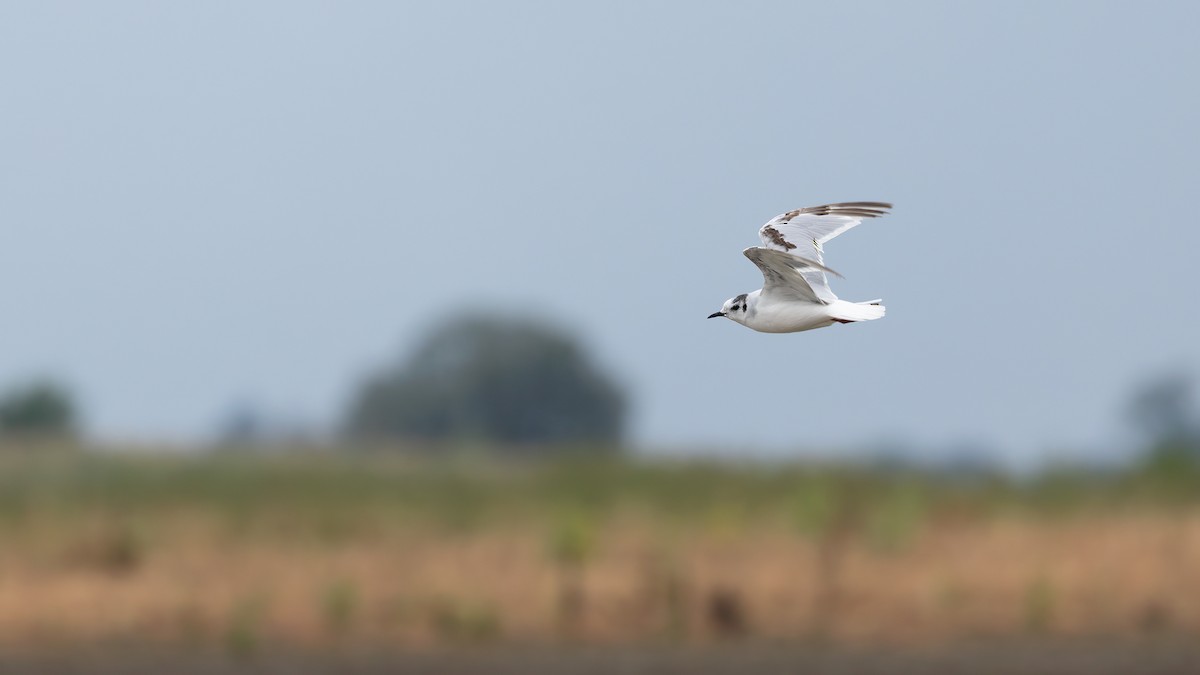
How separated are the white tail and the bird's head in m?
0.23

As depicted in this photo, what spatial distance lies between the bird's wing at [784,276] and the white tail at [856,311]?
0.11 meters

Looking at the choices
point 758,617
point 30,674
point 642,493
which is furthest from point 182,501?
point 758,617

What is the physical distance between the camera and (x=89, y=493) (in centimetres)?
1855

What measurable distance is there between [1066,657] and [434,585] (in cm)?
629

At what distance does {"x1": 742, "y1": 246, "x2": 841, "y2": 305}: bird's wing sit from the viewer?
4.12 m

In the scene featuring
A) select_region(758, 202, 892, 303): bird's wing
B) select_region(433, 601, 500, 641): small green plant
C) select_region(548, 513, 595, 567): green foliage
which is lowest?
select_region(433, 601, 500, 641): small green plant

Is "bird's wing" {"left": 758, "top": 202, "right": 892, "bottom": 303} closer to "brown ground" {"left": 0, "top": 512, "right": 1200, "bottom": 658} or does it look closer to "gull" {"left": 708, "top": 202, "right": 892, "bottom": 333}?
"gull" {"left": 708, "top": 202, "right": 892, "bottom": 333}

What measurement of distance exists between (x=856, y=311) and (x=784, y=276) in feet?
Answer: 1.10

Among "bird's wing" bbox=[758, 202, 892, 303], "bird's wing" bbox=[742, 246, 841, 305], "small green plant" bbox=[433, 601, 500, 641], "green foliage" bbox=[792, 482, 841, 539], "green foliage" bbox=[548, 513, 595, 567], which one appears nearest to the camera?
"bird's wing" bbox=[742, 246, 841, 305]

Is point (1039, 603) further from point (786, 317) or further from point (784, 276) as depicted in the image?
point (786, 317)

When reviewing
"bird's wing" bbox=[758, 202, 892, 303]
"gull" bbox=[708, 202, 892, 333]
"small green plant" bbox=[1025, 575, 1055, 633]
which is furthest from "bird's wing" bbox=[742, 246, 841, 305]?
"small green plant" bbox=[1025, 575, 1055, 633]

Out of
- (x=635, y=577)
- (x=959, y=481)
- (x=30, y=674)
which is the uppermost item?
(x=959, y=481)

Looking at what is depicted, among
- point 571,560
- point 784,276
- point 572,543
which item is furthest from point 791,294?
point 571,560

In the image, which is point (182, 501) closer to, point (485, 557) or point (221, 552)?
point (221, 552)
